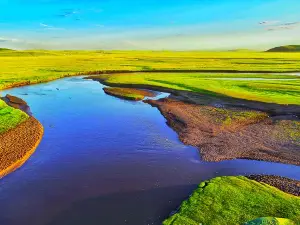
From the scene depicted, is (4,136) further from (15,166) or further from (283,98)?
(283,98)

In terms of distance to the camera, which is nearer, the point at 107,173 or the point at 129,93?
the point at 107,173

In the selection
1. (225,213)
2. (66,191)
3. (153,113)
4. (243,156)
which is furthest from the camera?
(153,113)

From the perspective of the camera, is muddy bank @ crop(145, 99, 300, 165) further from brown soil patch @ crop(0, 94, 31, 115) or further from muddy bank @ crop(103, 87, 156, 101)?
brown soil patch @ crop(0, 94, 31, 115)

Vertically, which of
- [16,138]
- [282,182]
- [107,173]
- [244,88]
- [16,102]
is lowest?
[107,173]

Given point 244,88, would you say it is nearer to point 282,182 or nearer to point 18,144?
point 282,182

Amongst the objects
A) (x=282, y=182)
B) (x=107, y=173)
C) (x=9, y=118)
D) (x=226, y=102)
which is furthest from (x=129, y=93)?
(x=282, y=182)

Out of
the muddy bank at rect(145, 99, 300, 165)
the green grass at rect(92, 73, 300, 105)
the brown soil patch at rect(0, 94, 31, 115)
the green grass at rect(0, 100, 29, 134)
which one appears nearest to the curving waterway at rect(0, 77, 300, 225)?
the muddy bank at rect(145, 99, 300, 165)

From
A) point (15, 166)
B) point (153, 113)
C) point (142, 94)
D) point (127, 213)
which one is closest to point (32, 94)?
point (142, 94)
